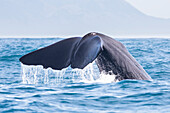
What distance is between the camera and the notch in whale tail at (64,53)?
5641 mm

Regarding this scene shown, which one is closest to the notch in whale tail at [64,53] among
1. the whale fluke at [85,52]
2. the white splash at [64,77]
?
the whale fluke at [85,52]

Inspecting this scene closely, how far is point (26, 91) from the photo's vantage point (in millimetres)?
7133

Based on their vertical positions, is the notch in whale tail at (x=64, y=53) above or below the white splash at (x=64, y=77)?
above

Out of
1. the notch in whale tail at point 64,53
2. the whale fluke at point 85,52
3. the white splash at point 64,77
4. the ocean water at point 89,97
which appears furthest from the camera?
the white splash at point 64,77

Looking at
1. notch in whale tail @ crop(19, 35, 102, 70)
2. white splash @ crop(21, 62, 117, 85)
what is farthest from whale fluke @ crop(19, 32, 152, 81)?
white splash @ crop(21, 62, 117, 85)

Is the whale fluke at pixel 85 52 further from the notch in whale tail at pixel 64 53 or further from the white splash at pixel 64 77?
the white splash at pixel 64 77

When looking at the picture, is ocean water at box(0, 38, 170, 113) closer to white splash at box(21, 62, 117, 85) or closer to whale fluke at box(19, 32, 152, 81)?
white splash at box(21, 62, 117, 85)

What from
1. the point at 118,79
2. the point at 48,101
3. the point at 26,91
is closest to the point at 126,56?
the point at 118,79

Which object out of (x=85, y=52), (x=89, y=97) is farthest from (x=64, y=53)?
(x=89, y=97)

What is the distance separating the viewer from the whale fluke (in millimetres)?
5888

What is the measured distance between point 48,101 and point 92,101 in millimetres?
715

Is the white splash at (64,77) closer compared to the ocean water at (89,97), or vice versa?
the ocean water at (89,97)

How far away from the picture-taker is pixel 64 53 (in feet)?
20.3

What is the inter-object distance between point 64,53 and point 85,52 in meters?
0.71
